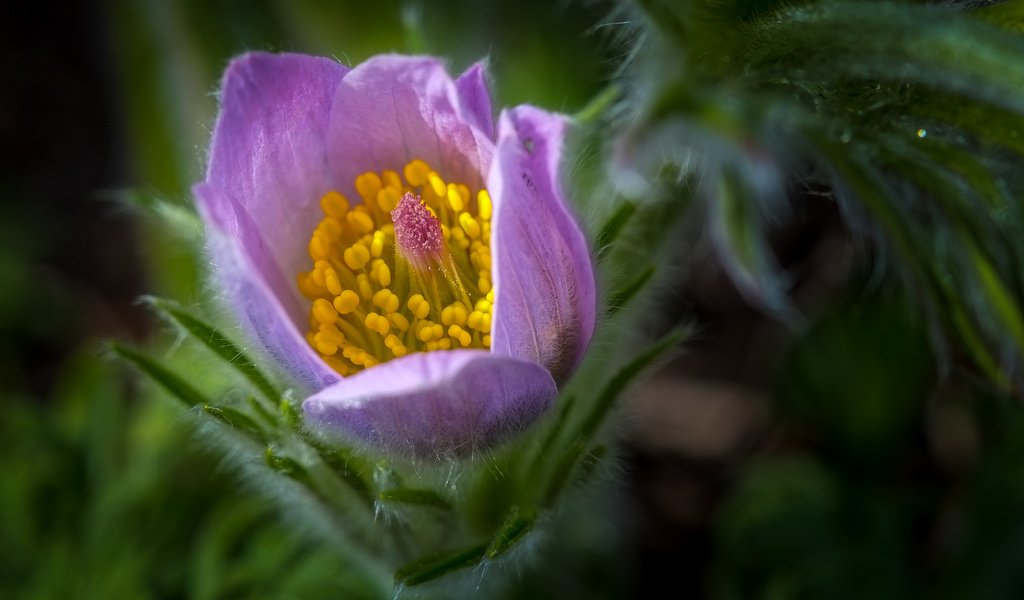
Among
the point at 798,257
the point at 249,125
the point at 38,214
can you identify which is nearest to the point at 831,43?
the point at 249,125

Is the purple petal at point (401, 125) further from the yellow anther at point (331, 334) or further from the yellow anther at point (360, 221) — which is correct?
the yellow anther at point (331, 334)

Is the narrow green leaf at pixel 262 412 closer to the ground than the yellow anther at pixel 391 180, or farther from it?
closer to the ground

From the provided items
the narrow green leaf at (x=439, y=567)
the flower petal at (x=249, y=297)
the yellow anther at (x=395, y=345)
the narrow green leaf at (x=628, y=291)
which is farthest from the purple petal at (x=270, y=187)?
the narrow green leaf at (x=628, y=291)

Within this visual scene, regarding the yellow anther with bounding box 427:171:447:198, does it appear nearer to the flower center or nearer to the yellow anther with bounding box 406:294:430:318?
the flower center

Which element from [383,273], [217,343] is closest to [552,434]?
[383,273]

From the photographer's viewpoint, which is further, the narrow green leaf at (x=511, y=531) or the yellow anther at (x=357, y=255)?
the yellow anther at (x=357, y=255)

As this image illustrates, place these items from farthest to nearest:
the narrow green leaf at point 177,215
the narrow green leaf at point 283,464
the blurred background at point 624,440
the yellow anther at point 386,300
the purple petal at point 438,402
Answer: the blurred background at point 624,440
the narrow green leaf at point 177,215
the yellow anther at point 386,300
the narrow green leaf at point 283,464
the purple petal at point 438,402

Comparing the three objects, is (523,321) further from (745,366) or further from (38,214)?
(38,214)

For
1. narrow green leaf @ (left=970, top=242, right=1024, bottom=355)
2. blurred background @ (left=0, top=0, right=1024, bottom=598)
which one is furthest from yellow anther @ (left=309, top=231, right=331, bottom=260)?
narrow green leaf @ (left=970, top=242, right=1024, bottom=355)
